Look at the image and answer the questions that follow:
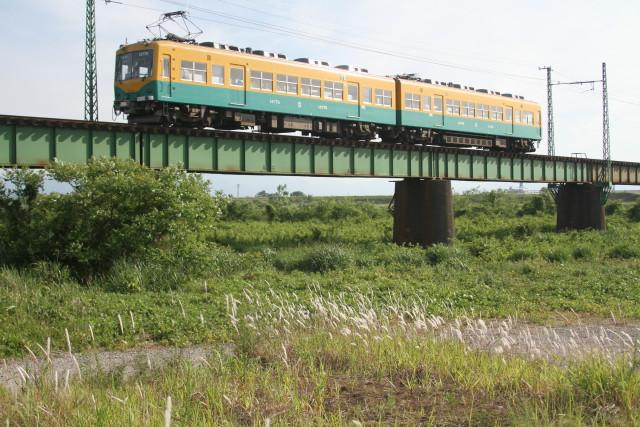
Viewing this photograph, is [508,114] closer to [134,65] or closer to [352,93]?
[352,93]

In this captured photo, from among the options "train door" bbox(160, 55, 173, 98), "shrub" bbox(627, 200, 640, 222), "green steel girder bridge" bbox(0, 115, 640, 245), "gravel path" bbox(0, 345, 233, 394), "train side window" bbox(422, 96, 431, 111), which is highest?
"train side window" bbox(422, 96, 431, 111)

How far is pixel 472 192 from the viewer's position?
69688mm

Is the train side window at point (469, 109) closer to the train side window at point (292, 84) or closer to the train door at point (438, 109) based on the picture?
the train door at point (438, 109)

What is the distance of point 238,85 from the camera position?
87.4ft

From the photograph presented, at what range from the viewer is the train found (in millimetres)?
25000

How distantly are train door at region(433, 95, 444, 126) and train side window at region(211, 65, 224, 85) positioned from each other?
1364 cm

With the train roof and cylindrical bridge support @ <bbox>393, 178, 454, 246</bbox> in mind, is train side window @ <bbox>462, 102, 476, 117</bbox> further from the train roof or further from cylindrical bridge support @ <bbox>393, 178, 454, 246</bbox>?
cylindrical bridge support @ <bbox>393, 178, 454, 246</bbox>

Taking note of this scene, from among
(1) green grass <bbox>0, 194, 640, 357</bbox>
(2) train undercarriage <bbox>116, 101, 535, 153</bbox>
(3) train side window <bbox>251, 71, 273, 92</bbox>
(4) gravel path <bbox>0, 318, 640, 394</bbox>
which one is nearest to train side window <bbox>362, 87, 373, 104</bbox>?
(2) train undercarriage <bbox>116, 101, 535, 153</bbox>

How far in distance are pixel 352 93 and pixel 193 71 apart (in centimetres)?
870

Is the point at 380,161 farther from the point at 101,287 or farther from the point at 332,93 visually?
the point at 101,287

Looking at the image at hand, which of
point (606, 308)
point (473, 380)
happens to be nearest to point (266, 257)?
point (606, 308)

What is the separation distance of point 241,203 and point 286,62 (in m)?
26.8

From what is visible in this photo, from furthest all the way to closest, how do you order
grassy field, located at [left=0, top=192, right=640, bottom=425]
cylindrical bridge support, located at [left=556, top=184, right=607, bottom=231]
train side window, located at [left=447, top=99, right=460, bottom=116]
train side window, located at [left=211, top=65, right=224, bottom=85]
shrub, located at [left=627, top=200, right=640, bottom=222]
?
shrub, located at [left=627, top=200, right=640, bottom=222] → cylindrical bridge support, located at [left=556, top=184, right=607, bottom=231] → train side window, located at [left=447, top=99, right=460, bottom=116] → train side window, located at [left=211, top=65, right=224, bottom=85] → grassy field, located at [left=0, top=192, right=640, bottom=425]

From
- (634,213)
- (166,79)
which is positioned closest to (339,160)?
(166,79)
